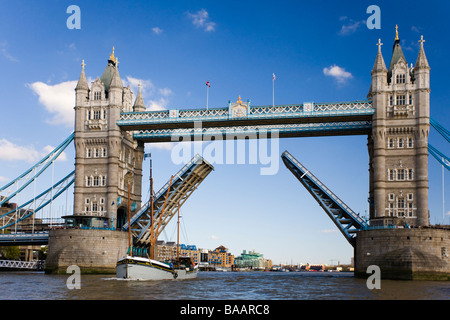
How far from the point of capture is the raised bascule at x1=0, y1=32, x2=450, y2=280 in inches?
2223

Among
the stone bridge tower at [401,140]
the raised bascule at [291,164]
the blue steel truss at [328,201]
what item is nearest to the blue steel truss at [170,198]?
the raised bascule at [291,164]

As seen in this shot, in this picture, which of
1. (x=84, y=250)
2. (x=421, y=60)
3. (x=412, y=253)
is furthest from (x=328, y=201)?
(x=84, y=250)

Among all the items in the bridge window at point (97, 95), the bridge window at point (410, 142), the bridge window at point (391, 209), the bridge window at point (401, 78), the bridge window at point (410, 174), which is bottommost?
the bridge window at point (391, 209)

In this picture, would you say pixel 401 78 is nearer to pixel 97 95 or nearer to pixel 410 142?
pixel 410 142

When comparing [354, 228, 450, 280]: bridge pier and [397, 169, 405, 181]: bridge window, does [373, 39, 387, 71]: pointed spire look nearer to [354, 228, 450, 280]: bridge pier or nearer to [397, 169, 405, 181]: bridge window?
[397, 169, 405, 181]: bridge window

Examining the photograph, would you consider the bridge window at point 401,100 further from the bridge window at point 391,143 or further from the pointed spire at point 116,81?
the pointed spire at point 116,81

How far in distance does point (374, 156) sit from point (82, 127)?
34.7 meters

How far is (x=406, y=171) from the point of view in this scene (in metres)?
60.7

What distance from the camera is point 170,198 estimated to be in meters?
66.6

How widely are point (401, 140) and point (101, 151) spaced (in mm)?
34824

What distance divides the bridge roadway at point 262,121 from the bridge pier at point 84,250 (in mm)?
14155

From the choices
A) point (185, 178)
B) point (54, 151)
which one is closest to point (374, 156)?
point (185, 178)

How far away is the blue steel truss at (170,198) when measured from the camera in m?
64.4

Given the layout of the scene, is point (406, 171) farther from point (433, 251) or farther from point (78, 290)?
point (78, 290)
